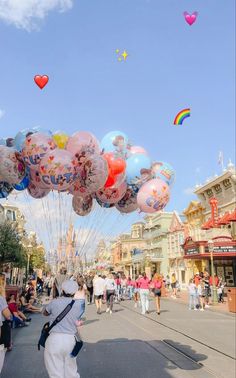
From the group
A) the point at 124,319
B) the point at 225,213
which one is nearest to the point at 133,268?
the point at 225,213

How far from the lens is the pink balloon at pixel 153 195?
7.51 m

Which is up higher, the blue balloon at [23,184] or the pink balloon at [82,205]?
the blue balloon at [23,184]

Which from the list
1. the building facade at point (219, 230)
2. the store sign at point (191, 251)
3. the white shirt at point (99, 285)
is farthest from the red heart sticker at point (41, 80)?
the store sign at point (191, 251)

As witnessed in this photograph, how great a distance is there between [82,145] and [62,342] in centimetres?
392

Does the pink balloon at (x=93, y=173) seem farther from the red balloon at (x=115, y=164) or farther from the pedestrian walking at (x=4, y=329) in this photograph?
the pedestrian walking at (x=4, y=329)

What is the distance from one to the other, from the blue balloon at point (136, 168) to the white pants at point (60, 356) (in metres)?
4.06

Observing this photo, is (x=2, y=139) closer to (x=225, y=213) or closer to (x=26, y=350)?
(x=26, y=350)

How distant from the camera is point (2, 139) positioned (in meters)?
7.55

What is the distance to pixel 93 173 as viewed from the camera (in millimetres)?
6918

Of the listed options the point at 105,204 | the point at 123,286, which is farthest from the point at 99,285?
the point at 123,286

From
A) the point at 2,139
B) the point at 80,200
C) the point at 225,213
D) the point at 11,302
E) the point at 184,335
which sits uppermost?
the point at 225,213

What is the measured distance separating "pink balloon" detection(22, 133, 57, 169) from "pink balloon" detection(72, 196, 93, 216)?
1748 millimetres

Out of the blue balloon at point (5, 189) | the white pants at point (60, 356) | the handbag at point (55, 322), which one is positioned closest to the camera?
the white pants at point (60, 356)

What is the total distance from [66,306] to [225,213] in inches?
1137
